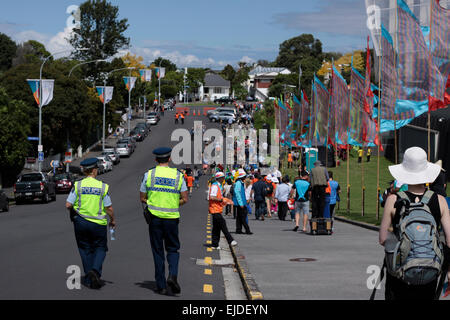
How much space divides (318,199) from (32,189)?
22.5 m

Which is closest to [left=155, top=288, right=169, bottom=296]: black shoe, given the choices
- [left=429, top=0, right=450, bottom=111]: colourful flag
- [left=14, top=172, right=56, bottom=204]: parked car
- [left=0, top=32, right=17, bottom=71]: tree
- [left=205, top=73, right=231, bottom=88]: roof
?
[left=429, top=0, right=450, bottom=111]: colourful flag

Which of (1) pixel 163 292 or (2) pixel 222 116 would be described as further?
(2) pixel 222 116

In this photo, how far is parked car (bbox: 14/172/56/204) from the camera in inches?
1487

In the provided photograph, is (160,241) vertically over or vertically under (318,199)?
over

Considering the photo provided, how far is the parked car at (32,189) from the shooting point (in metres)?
37.8

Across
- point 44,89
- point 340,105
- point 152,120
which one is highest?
point 44,89

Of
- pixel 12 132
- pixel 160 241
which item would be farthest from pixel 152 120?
pixel 160 241

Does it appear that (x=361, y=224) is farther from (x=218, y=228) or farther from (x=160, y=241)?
(x=160, y=241)

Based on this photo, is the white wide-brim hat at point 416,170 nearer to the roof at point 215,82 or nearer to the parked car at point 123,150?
the parked car at point 123,150

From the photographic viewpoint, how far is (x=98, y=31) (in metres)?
98.2

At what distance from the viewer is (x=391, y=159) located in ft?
192

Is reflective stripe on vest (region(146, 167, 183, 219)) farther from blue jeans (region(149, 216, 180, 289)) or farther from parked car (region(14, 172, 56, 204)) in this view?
parked car (region(14, 172, 56, 204))
